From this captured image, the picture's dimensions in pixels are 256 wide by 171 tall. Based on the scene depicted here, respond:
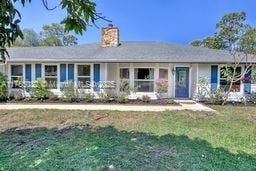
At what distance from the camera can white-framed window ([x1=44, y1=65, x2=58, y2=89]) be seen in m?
16.7

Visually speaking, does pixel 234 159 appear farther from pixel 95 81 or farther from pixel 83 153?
pixel 95 81

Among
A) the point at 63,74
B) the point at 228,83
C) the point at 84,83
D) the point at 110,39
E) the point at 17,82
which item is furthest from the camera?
the point at 110,39

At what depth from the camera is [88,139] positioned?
272 inches

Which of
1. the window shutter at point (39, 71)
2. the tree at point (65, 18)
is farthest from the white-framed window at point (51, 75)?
the tree at point (65, 18)

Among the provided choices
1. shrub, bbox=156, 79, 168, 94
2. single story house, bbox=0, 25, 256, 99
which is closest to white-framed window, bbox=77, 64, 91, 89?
single story house, bbox=0, 25, 256, 99

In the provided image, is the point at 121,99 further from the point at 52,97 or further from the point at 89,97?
the point at 52,97

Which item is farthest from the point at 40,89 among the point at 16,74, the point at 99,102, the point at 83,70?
the point at 99,102

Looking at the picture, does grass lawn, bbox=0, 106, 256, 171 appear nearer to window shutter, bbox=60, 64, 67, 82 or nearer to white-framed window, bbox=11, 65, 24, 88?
window shutter, bbox=60, 64, 67, 82

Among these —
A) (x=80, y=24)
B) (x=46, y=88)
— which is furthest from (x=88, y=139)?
(x=46, y=88)

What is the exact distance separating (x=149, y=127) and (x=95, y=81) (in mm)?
8546

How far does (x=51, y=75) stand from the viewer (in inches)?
662

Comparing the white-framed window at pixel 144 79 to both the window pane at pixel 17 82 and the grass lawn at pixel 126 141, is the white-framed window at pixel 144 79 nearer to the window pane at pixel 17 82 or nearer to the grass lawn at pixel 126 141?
the grass lawn at pixel 126 141

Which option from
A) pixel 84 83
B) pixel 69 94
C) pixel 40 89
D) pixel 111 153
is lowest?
pixel 111 153

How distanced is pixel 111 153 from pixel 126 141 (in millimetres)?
1083
